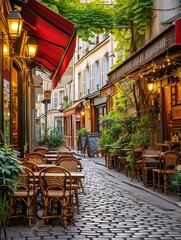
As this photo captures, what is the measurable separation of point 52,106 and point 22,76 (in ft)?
136

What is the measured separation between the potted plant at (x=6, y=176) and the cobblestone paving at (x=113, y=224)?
2.17 feet

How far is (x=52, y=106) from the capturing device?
56562mm

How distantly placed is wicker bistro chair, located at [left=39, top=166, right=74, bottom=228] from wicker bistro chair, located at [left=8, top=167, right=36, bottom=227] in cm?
19

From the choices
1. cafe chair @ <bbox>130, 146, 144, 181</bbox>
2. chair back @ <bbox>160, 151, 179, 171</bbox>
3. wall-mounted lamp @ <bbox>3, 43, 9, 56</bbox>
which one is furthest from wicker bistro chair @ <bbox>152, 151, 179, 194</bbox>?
wall-mounted lamp @ <bbox>3, 43, 9, 56</bbox>

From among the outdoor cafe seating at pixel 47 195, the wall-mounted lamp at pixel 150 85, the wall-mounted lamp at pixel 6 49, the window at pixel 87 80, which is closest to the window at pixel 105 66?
the window at pixel 87 80

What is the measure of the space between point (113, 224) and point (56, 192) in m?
1.09

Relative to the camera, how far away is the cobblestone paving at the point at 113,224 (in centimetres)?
691

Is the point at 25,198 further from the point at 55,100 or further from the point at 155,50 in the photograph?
the point at 55,100

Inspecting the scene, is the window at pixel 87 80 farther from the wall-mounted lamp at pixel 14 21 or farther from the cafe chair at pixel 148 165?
the wall-mounted lamp at pixel 14 21

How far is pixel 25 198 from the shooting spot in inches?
307

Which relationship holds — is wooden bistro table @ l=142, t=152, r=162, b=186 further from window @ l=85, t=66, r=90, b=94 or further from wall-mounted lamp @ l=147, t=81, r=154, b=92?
window @ l=85, t=66, r=90, b=94

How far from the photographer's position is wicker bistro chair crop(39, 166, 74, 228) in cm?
769

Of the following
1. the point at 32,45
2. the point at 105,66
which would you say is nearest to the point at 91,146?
the point at 105,66

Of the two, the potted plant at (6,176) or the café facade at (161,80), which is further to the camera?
the café facade at (161,80)
